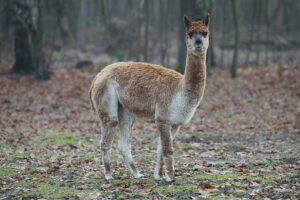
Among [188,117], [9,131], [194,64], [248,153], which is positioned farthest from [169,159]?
[9,131]

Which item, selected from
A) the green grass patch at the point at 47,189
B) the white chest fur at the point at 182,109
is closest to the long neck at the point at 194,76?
the white chest fur at the point at 182,109

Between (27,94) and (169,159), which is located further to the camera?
(27,94)

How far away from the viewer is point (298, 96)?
69.3 feet

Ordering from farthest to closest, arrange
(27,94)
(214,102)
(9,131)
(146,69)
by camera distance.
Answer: (27,94) < (214,102) < (9,131) < (146,69)

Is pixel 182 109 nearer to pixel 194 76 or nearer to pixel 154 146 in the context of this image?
pixel 194 76

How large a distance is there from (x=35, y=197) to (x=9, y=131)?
769cm

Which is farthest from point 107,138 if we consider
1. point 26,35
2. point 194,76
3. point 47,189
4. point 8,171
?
point 26,35

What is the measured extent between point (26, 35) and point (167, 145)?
62.1 ft

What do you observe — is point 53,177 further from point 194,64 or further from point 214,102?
point 214,102

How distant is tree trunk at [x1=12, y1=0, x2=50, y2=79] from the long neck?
1807 cm

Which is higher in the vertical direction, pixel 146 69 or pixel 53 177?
pixel 146 69

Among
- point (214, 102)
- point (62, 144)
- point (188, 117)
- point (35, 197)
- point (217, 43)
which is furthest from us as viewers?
point (217, 43)

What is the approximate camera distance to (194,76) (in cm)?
866

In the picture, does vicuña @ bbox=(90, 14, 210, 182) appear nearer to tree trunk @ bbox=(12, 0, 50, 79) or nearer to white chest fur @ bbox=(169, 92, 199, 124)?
white chest fur @ bbox=(169, 92, 199, 124)
